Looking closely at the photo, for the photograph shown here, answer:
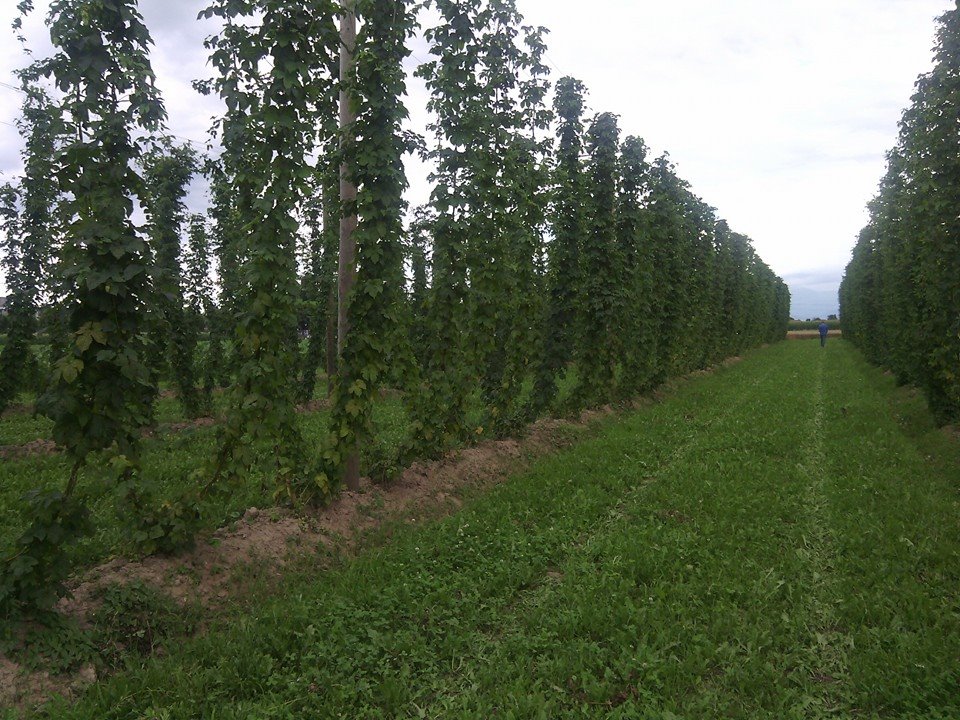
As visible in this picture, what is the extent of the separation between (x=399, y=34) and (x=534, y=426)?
764 centimetres

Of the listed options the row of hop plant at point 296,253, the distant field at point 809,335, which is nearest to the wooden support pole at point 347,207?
the row of hop plant at point 296,253

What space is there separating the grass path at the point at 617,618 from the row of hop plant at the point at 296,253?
51.6 inches

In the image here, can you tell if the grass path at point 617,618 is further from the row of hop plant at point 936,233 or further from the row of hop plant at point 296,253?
the row of hop plant at point 936,233

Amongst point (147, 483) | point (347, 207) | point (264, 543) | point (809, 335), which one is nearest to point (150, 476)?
point (264, 543)

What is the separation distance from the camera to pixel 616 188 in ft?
48.3

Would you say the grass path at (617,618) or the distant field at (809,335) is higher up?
the distant field at (809,335)

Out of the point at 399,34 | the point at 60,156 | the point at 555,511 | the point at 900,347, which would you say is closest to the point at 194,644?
the point at 60,156

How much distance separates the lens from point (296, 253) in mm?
6266

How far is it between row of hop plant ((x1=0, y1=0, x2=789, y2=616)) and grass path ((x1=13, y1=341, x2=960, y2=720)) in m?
1.31

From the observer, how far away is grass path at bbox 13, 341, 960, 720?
378cm

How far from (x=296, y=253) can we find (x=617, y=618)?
15.2ft

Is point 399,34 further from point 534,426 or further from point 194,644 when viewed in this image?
point 534,426

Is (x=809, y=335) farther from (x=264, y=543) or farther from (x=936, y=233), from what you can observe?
(x=264, y=543)

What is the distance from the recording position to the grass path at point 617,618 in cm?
378
